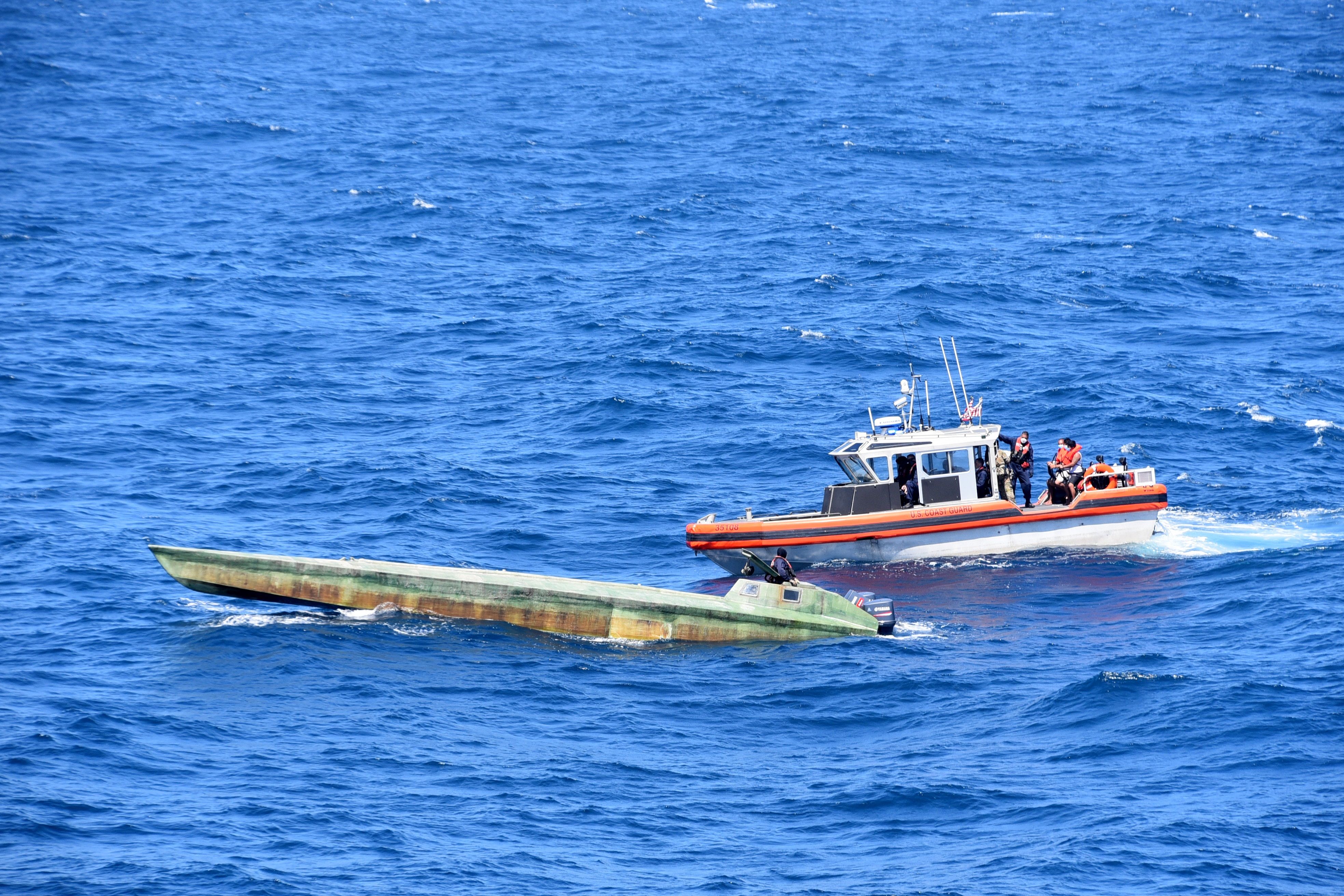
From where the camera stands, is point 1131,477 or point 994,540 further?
point 1131,477

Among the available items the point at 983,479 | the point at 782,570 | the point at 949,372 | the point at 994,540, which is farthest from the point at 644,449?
the point at 782,570

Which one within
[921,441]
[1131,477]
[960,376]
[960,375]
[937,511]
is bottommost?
[937,511]

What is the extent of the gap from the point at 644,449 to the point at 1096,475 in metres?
13.7

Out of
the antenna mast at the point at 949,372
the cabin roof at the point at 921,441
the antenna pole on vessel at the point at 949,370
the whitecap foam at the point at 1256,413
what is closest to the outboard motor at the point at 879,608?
the cabin roof at the point at 921,441

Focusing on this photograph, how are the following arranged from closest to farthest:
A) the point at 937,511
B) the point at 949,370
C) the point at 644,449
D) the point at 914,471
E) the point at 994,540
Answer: the point at 937,511
the point at 994,540
the point at 914,471
the point at 949,370
the point at 644,449

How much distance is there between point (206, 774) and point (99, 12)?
357 ft

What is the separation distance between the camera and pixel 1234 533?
38312 mm

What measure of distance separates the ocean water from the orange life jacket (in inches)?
68.0

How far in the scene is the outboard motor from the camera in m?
32.8

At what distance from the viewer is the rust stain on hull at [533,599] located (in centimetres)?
3272

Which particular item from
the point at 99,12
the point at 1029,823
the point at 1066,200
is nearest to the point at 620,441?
the point at 1029,823

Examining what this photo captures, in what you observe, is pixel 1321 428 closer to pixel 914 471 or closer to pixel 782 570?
pixel 914 471

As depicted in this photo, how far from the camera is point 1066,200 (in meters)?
72.4

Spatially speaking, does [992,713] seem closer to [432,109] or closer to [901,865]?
[901,865]
